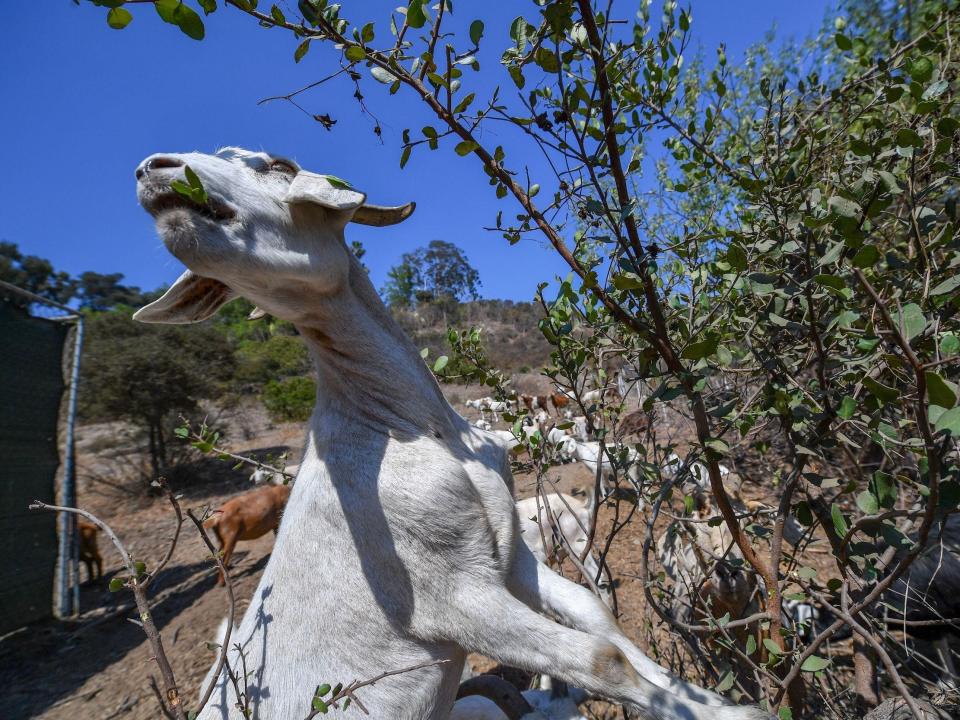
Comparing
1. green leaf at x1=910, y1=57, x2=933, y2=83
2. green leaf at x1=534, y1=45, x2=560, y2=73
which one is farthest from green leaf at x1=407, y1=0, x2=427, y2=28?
green leaf at x1=910, y1=57, x2=933, y2=83

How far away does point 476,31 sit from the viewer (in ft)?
4.17

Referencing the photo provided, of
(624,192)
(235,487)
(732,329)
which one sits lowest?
(235,487)

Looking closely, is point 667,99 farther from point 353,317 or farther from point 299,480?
point 299,480

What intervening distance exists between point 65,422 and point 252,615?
6.24 m

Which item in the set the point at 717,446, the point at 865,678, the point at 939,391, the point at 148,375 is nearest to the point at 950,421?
the point at 939,391

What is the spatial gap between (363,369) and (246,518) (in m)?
6.66

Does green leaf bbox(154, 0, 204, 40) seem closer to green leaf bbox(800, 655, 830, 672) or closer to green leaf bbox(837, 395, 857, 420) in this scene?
green leaf bbox(837, 395, 857, 420)

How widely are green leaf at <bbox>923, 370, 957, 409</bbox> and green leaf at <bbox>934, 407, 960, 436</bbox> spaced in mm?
14

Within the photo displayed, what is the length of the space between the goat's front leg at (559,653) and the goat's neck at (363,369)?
2.04 ft

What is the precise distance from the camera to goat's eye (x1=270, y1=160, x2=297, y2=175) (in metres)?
1.66

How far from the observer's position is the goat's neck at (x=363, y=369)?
167 centimetres

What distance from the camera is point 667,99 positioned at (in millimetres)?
1665

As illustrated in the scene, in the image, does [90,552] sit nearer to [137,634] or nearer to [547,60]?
[137,634]

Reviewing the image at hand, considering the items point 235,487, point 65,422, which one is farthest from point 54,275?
point 65,422
